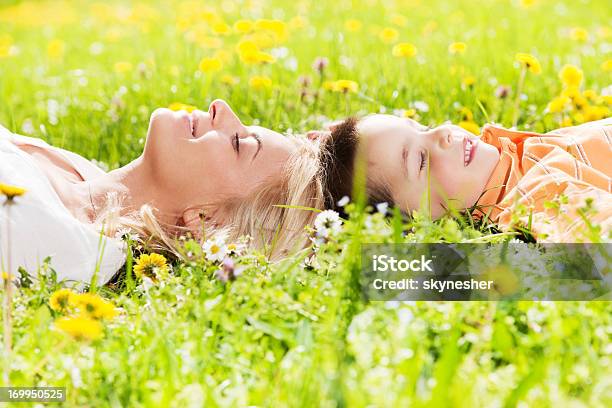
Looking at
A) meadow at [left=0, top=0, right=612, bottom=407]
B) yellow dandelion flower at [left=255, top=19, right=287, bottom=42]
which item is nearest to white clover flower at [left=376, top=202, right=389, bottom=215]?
meadow at [left=0, top=0, right=612, bottom=407]

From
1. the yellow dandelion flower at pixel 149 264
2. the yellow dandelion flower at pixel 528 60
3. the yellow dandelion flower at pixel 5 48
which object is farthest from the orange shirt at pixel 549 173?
the yellow dandelion flower at pixel 5 48

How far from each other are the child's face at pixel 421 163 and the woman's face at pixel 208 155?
291 mm

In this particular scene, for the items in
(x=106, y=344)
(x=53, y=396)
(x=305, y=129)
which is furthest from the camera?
(x=305, y=129)

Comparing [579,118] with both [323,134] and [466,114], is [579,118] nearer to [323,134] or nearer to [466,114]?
[466,114]

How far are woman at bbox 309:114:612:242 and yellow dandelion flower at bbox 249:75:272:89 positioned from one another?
0.85 m

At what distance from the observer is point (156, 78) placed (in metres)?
3.99

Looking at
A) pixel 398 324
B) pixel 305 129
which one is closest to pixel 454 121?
pixel 305 129

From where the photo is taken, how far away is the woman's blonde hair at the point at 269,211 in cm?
253

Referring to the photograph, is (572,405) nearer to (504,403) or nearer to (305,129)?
(504,403)

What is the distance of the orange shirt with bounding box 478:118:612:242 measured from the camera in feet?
7.39

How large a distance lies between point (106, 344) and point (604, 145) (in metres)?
1.79

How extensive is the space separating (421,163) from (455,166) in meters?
0.11

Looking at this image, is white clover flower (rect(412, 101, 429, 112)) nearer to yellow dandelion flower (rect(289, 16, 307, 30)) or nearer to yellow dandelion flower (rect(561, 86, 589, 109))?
yellow dandelion flower (rect(561, 86, 589, 109))

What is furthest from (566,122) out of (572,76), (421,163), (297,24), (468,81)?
(297,24)
